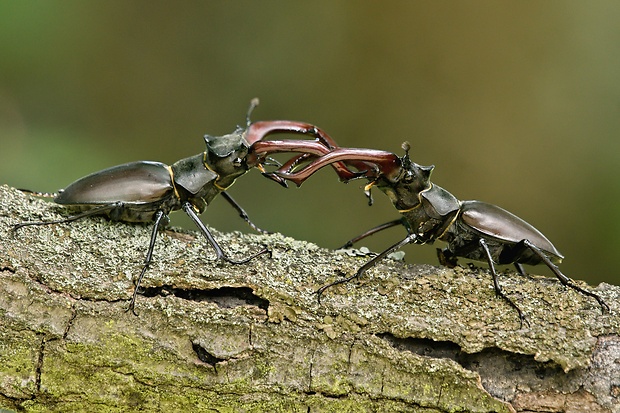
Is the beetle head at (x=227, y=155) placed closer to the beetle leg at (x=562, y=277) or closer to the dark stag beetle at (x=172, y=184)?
the dark stag beetle at (x=172, y=184)

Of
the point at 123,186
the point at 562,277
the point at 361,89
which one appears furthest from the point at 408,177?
the point at 361,89

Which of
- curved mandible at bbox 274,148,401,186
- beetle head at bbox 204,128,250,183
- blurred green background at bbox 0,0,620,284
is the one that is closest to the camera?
curved mandible at bbox 274,148,401,186

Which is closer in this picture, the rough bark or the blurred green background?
the rough bark

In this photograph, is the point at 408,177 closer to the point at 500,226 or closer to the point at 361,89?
the point at 500,226

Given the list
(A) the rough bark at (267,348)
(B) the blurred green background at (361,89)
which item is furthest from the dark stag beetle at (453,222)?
(B) the blurred green background at (361,89)

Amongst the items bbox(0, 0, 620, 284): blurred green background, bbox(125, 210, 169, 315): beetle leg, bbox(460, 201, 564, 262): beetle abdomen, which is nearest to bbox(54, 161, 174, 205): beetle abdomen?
bbox(125, 210, 169, 315): beetle leg

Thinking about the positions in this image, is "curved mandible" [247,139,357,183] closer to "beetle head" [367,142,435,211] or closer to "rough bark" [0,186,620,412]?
"beetle head" [367,142,435,211]
